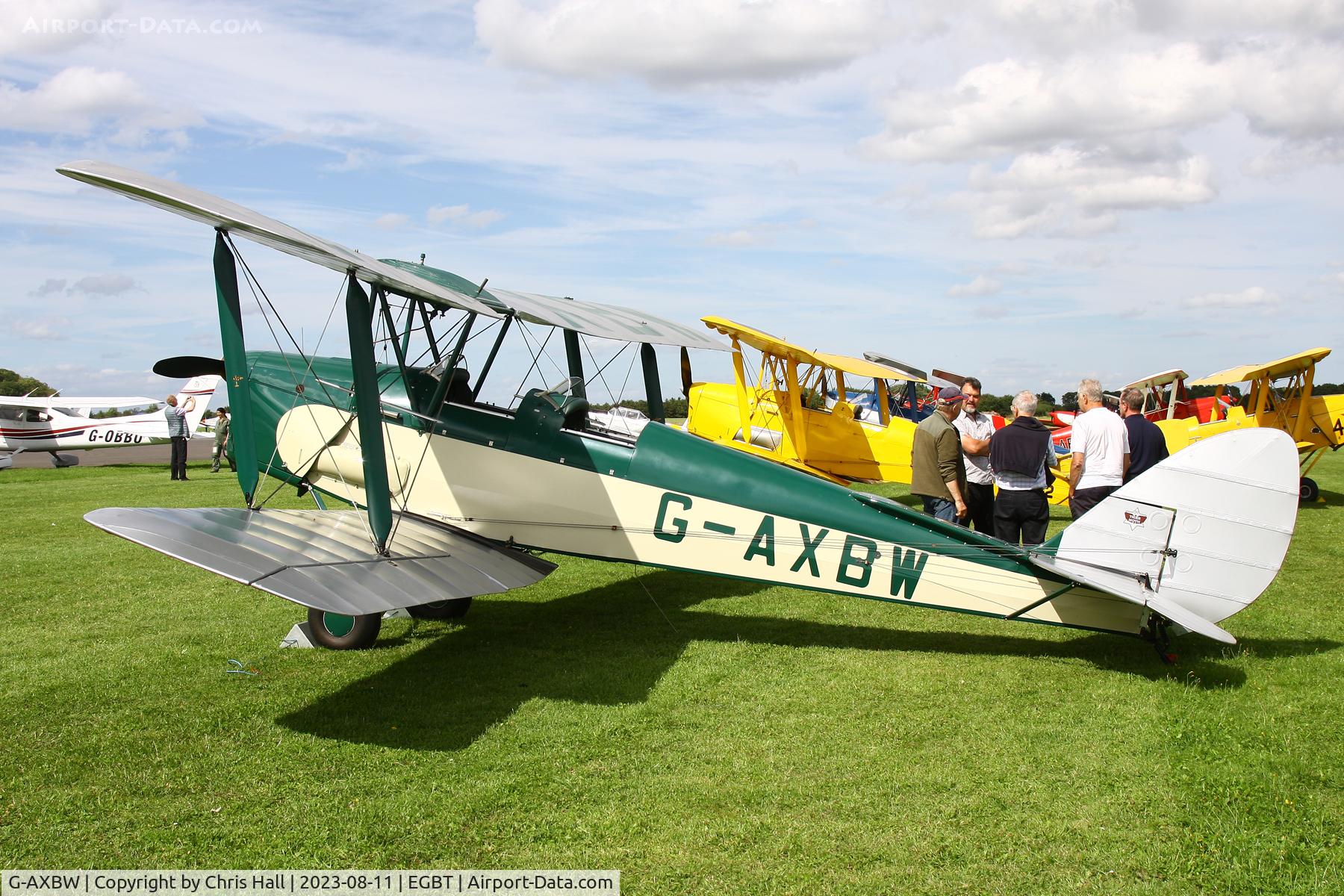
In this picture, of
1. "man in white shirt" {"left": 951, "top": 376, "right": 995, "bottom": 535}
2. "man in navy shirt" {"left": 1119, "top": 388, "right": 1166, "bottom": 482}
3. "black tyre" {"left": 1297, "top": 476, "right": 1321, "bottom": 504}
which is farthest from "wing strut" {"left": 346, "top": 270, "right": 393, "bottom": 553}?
"black tyre" {"left": 1297, "top": 476, "right": 1321, "bottom": 504}

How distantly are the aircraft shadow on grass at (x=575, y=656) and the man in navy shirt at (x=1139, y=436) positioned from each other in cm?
221

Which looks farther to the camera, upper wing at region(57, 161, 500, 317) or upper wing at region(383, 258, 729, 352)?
upper wing at region(383, 258, 729, 352)

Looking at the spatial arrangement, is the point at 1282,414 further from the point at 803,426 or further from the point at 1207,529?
the point at 1207,529

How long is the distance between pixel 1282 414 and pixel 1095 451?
9752mm

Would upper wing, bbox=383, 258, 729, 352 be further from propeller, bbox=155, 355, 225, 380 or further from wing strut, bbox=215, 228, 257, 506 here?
propeller, bbox=155, 355, 225, 380

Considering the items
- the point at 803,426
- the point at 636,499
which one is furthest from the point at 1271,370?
the point at 636,499

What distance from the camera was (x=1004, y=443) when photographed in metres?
6.43

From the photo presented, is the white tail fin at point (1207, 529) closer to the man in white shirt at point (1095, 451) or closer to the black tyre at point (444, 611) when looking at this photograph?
the man in white shirt at point (1095, 451)

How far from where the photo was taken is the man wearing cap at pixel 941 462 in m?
6.61

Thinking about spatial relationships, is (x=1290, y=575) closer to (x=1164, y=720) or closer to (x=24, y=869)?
(x=1164, y=720)

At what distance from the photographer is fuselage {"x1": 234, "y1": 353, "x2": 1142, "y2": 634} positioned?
16.8 ft

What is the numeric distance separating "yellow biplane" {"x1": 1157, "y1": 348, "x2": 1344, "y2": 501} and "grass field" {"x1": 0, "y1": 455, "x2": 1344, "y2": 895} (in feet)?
25.4

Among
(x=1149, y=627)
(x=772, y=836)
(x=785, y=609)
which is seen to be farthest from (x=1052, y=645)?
(x=772, y=836)

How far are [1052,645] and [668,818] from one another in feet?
10.3
